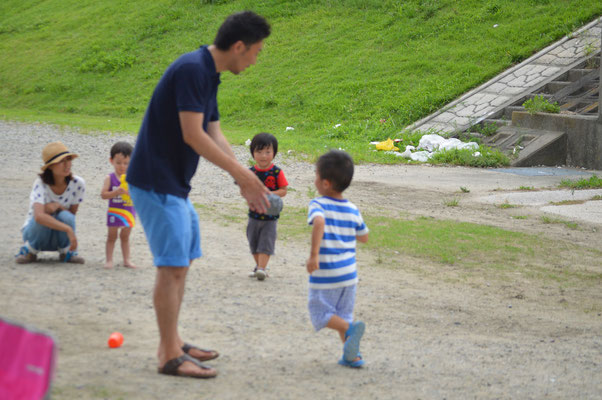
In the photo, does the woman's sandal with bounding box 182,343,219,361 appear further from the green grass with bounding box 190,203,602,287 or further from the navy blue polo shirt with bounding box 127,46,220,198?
the green grass with bounding box 190,203,602,287

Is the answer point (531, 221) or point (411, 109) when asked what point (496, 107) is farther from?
point (531, 221)

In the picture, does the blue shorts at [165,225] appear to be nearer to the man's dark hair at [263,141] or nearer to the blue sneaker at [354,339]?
the blue sneaker at [354,339]

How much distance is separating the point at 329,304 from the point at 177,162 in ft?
4.20

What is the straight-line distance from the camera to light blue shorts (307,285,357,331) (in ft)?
14.1

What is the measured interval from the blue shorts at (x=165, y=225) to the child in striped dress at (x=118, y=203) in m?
2.47

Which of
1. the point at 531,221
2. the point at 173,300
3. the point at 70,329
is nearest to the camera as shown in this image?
the point at 173,300

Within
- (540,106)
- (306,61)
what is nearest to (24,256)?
(540,106)

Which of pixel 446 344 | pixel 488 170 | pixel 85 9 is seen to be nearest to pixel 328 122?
pixel 488 170

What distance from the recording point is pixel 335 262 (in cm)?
429

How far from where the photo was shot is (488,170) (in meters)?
13.2

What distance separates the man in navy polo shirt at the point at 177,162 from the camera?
3652mm

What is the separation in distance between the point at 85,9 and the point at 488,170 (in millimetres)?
23689

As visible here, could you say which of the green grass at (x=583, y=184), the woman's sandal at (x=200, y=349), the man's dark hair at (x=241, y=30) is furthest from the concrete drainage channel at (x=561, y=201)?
the man's dark hair at (x=241, y=30)

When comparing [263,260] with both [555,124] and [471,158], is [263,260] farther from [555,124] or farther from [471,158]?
[555,124]
